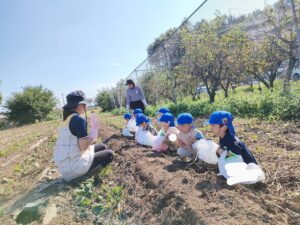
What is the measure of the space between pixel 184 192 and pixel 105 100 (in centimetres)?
3292

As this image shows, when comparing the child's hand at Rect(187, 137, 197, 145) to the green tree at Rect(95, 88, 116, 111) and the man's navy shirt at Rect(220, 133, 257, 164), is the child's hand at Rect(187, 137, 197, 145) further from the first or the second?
the green tree at Rect(95, 88, 116, 111)

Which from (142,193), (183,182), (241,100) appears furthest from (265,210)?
(241,100)

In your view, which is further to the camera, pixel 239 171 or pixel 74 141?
pixel 74 141

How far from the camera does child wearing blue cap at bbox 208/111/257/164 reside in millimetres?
3140

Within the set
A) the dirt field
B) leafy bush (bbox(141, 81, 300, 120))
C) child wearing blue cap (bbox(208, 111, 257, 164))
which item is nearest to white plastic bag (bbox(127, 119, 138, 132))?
the dirt field

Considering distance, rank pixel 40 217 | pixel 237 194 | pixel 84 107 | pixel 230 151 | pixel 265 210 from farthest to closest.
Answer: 1. pixel 84 107
2. pixel 40 217
3. pixel 230 151
4. pixel 237 194
5. pixel 265 210

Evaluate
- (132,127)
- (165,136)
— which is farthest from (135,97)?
(165,136)

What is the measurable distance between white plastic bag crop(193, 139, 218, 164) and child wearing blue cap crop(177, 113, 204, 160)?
0.29 m

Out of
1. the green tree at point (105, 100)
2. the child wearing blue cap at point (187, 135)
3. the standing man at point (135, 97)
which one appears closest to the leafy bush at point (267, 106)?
the standing man at point (135, 97)

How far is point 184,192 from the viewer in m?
2.99

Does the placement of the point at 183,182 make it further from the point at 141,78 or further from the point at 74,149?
the point at 141,78

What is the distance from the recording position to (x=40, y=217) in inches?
134

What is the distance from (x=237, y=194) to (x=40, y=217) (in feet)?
7.09

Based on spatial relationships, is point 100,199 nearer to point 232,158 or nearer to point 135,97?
point 232,158
